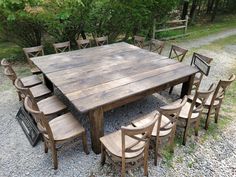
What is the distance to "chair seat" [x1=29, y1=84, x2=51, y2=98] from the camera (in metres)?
4.09

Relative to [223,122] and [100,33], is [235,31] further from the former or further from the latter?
[223,122]

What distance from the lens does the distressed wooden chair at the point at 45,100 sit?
3.38m

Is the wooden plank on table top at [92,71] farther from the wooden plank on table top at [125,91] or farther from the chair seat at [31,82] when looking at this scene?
the chair seat at [31,82]

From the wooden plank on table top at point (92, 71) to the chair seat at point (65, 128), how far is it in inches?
24.7

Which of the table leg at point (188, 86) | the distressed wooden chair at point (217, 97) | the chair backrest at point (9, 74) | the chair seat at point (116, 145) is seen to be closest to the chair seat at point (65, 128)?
the chair seat at point (116, 145)

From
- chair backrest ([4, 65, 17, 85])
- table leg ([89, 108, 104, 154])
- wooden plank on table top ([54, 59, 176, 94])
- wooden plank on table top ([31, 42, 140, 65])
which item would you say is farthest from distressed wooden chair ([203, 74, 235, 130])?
chair backrest ([4, 65, 17, 85])

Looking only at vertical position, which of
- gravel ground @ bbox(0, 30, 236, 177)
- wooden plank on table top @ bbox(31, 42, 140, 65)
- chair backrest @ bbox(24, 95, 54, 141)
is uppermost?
wooden plank on table top @ bbox(31, 42, 140, 65)

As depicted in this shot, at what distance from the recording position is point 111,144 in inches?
113

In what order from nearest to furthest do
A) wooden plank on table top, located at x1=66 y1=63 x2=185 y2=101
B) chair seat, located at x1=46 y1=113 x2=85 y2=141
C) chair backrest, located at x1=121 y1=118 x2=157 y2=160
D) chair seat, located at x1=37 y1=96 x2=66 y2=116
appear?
chair backrest, located at x1=121 y1=118 x2=157 y2=160 < chair seat, located at x1=46 y1=113 x2=85 y2=141 < wooden plank on table top, located at x1=66 y1=63 x2=185 y2=101 < chair seat, located at x1=37 y1=96 x2=66 y2=116

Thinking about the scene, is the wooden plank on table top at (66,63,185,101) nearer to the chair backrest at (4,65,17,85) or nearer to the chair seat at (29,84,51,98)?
the chair seat at (29,84,51,98)

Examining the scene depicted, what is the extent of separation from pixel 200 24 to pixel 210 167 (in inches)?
487

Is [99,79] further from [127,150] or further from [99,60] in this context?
[127,150]

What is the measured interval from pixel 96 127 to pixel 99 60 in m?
1.77

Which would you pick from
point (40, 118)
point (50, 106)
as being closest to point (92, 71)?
point (50, 106)
